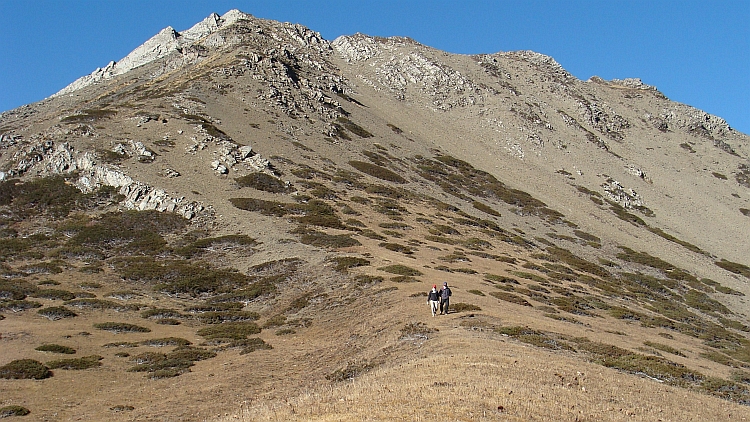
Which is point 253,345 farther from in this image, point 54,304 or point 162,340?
point 54,304

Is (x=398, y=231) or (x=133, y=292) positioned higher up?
(x=398, y=231)

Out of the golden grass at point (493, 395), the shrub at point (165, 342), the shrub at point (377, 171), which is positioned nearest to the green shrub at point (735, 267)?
the shrub at point (377, 171)

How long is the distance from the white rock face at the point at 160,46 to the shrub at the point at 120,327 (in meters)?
105

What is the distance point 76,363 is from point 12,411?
683 cm

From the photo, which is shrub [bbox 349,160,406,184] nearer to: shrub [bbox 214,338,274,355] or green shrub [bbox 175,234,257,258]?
green shrub [bbox 175,234,257,258]

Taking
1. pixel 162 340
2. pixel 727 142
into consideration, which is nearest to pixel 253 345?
pixel 162 340

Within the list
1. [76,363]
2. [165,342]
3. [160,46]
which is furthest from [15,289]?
[160,46]

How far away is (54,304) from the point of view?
3884 centimetres

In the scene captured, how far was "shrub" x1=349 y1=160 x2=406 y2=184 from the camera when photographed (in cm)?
8244

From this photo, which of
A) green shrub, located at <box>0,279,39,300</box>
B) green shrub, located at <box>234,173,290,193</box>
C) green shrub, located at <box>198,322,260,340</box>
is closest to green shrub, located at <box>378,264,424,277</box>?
green shrub, located at <box>198,322,260,340</box>

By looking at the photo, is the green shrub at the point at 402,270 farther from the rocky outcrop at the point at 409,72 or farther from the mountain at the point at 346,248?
the rocky outcrop at the point at 409,72

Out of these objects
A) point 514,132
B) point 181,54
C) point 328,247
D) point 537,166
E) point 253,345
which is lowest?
point 253,345

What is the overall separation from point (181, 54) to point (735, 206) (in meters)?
124

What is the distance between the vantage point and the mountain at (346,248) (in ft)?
75.3
